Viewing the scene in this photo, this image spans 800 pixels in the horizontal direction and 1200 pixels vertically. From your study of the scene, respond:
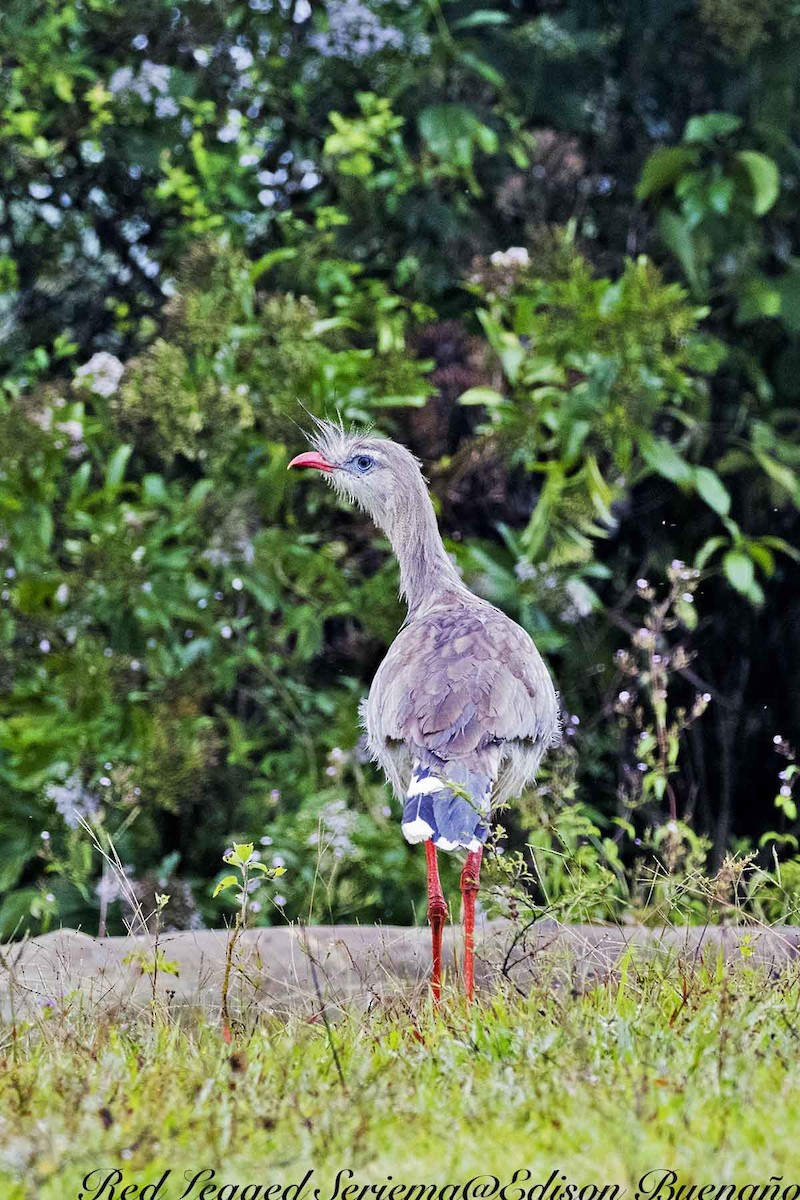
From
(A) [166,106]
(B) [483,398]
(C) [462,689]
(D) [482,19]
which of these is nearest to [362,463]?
(C) [462,689]

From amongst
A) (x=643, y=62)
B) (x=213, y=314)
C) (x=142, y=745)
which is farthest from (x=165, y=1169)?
(x=643, y=62)

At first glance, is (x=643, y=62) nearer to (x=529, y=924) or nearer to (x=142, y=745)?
(x=142, y=745)

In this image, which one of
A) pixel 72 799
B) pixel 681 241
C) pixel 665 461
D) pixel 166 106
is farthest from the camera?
pixel 166 106

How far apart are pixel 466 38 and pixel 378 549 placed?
2.06 meters

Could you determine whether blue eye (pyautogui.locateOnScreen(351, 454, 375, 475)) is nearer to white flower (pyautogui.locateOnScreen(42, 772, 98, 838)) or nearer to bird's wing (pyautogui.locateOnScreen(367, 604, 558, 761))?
bird's wing (pyautogui.locateOnScreen(367, 604, 558, 761))

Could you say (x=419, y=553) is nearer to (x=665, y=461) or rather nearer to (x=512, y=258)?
(x=665, y=461)

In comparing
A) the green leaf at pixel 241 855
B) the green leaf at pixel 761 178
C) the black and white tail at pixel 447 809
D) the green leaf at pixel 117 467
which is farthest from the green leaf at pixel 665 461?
the green leaf at pixel 241 855

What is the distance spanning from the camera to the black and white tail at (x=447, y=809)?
336 cm

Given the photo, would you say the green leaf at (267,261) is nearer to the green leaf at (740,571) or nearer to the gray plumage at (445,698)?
the gray plumage at (445,698)

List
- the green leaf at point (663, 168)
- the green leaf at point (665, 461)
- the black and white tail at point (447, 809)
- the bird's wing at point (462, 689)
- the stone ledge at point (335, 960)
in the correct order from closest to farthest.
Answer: the stone ledge at point (335, 960) < the black and white tail at point (447, 809) < the bird's wing at point (462, 689) < the green leaf at point (665, 461) < the green leaf at point (663, 168)

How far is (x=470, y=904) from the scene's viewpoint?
363 cm

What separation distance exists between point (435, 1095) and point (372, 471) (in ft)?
7.25

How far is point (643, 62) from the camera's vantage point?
6176 mm

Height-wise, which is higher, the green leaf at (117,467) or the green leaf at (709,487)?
the green leaf at (117,467)
